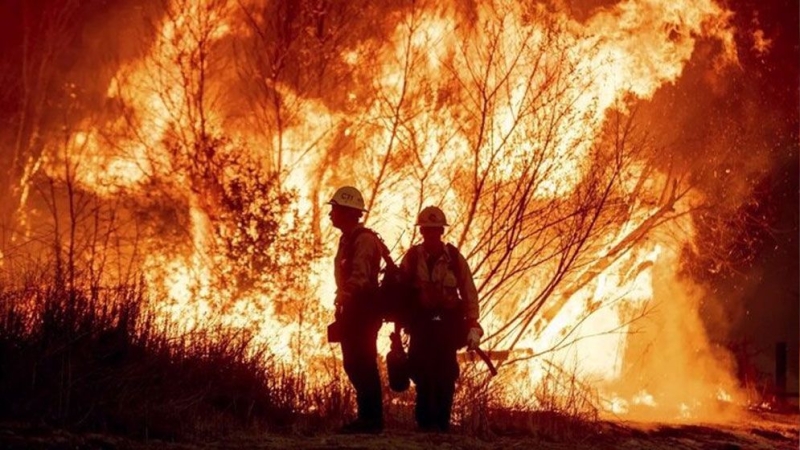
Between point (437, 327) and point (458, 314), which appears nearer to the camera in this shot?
point (437, 327)

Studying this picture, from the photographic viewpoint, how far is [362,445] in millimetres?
8758

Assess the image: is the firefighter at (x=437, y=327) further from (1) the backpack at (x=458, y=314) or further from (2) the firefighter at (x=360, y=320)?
(2) the firefighter at (x=360, y=320)

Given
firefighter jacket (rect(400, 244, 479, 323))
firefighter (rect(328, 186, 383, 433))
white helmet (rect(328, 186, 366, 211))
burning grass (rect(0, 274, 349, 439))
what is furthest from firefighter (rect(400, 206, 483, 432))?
burning grass (rect(0, 274, 349, 439))

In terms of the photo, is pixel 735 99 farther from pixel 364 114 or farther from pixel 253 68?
pixel 253 68

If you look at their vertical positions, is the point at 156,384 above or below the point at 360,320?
below

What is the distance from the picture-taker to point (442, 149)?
43.0ft

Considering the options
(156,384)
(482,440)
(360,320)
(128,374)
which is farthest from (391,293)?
(128,374)

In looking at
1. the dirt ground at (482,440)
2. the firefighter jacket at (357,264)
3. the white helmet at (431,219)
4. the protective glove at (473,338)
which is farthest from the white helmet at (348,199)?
the dirt ground at (482,440)

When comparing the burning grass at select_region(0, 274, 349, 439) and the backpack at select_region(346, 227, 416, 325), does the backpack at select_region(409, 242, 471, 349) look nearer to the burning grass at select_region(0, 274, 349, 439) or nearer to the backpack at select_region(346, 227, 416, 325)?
the backpack at select_region(346, 227, 416, 325)

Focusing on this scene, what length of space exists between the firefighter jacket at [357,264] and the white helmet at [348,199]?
0.20 metres

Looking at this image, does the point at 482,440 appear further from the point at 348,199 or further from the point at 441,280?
the point at 348,199

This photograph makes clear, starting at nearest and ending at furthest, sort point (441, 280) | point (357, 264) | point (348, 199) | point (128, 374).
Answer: point (128, 374), point (357, 264), point (348, 199), point (441, 280)

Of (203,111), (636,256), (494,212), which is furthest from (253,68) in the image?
(636,256)

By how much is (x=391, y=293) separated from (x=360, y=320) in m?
0.46
